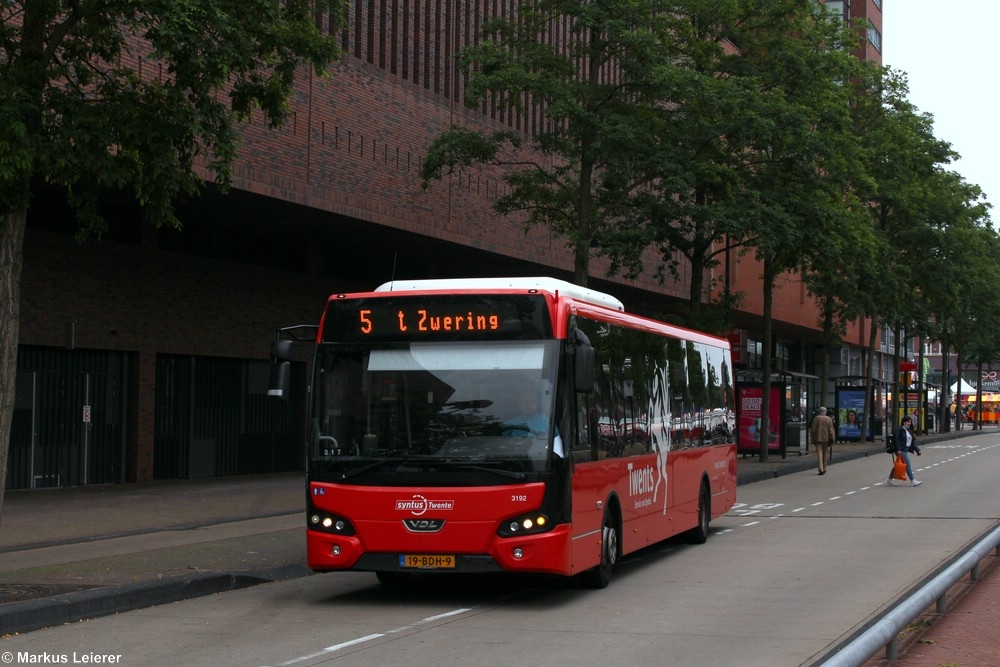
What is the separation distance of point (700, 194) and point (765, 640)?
20864 millimetres

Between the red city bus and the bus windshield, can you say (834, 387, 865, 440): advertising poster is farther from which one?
the bus windshield

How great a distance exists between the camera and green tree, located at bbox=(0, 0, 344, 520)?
11.7m

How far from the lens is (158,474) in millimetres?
27750

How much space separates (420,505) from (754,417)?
31.8 metres

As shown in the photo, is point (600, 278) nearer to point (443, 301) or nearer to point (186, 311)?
point (186, 311)

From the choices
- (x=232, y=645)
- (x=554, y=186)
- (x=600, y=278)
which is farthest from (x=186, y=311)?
(x=232, y=645)

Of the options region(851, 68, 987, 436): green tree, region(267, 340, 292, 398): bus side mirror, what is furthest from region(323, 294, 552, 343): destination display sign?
region(851, 68, 987, 436): green tree

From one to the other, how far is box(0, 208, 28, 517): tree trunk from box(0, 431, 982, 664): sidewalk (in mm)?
1381

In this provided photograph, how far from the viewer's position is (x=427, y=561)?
11719 millimetres

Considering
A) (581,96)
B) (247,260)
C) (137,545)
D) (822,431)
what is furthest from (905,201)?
(137,545)

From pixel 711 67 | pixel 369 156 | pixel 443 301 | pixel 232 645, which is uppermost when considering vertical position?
pixel 711 67

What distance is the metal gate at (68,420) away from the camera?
79.8 ft

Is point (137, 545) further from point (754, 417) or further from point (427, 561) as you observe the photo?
point (754, 417)

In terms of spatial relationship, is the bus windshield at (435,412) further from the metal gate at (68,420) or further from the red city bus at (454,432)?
the metal gate at (68,420)
